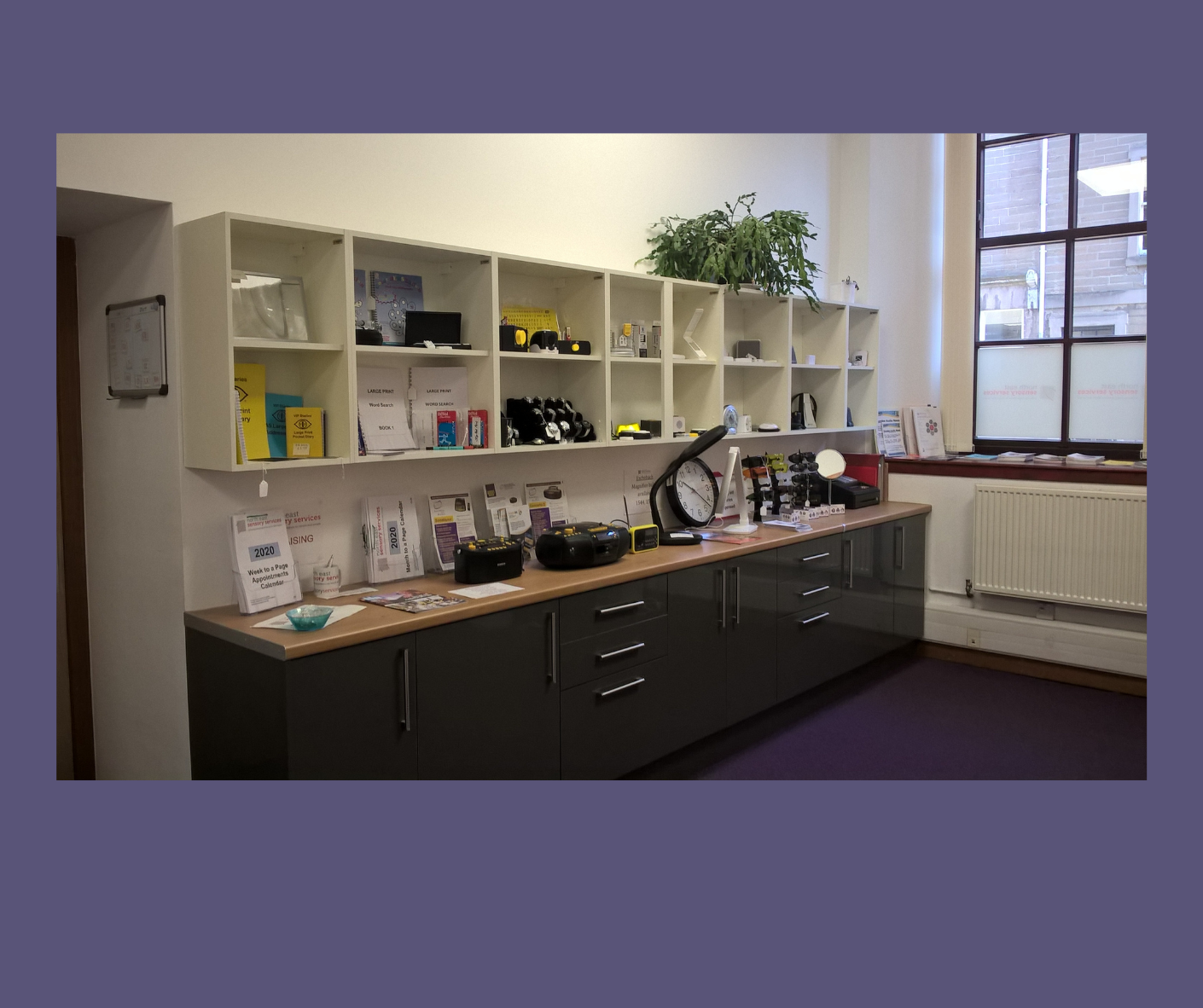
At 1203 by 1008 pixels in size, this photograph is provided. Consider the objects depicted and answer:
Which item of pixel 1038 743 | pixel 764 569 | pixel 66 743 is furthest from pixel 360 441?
pixel 1038 743

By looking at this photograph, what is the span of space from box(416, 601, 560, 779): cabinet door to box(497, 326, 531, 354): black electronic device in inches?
37.8

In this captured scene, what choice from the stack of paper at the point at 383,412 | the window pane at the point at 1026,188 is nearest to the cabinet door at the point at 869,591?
the window pane at the point at 1026,188

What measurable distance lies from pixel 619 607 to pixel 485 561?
510 millimetres

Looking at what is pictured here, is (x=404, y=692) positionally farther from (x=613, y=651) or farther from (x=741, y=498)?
(x=741, y=498)

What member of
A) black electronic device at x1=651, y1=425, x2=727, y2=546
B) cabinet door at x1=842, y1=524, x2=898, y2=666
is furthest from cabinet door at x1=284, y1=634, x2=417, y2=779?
cabinet door at x1=842, y1=524, x2=898, y2=666

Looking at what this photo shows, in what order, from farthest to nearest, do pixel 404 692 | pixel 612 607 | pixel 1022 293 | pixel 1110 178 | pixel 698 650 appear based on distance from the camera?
pixel 1022 293, pixel 1110 178, pixel 698 650, pixel 612 607, pixel 404 692

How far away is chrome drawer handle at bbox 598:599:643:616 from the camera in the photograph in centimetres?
323

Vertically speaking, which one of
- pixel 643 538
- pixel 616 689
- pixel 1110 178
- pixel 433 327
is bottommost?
pixel 616 689

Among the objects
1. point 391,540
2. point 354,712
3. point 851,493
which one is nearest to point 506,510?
point 391,540

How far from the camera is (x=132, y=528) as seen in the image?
2.99m

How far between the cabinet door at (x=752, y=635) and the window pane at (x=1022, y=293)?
2.83m

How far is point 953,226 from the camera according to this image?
231 inches

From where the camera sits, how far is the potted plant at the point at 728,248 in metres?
4.20

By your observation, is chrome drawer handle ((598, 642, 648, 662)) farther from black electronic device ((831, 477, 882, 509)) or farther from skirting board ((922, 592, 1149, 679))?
skirting board ((922, 592, 1149, 679))
